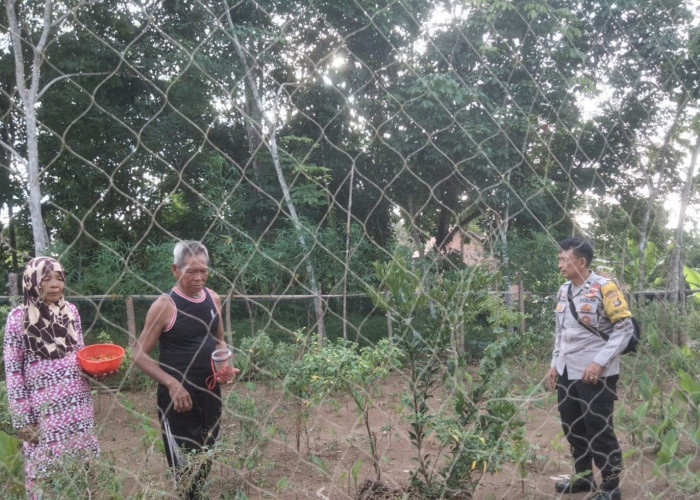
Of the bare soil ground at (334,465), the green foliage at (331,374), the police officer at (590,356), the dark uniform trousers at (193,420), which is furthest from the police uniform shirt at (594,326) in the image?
the dark uniform trousers at (193,420)

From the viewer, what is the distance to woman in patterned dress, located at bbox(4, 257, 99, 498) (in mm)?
2045

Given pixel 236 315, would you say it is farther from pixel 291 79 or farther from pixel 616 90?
pixel 616 90

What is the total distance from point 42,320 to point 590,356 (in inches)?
81.9

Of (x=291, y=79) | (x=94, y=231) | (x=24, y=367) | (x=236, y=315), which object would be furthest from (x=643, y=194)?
(x=236, y=315)

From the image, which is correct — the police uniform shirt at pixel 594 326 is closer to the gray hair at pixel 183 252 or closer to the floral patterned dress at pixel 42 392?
the gray hair at pixel 183 252

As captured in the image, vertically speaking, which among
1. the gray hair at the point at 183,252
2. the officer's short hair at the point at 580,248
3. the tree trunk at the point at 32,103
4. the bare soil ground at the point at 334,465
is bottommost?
the bare soil ground at the point at 334,465

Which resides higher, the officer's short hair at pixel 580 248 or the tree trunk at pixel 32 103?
the tree trunk at pixel 32 103

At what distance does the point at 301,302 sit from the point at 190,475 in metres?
4.92

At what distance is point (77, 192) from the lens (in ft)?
19.8

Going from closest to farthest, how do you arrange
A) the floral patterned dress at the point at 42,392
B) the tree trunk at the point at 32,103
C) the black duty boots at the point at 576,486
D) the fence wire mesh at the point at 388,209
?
the tree trunk at the point at 32,103 < the fence wire mesh at the point at 388,209 < the floral patterned dress at the point at 42,392 < the black duty boots at the point at 576,486

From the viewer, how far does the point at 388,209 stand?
2.85 m

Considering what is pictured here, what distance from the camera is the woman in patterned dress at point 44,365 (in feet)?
6.71

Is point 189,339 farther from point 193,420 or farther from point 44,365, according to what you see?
point 44,365

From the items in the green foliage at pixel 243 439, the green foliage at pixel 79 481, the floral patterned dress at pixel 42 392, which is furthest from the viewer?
the floral patterned dress at pixel 42 392
